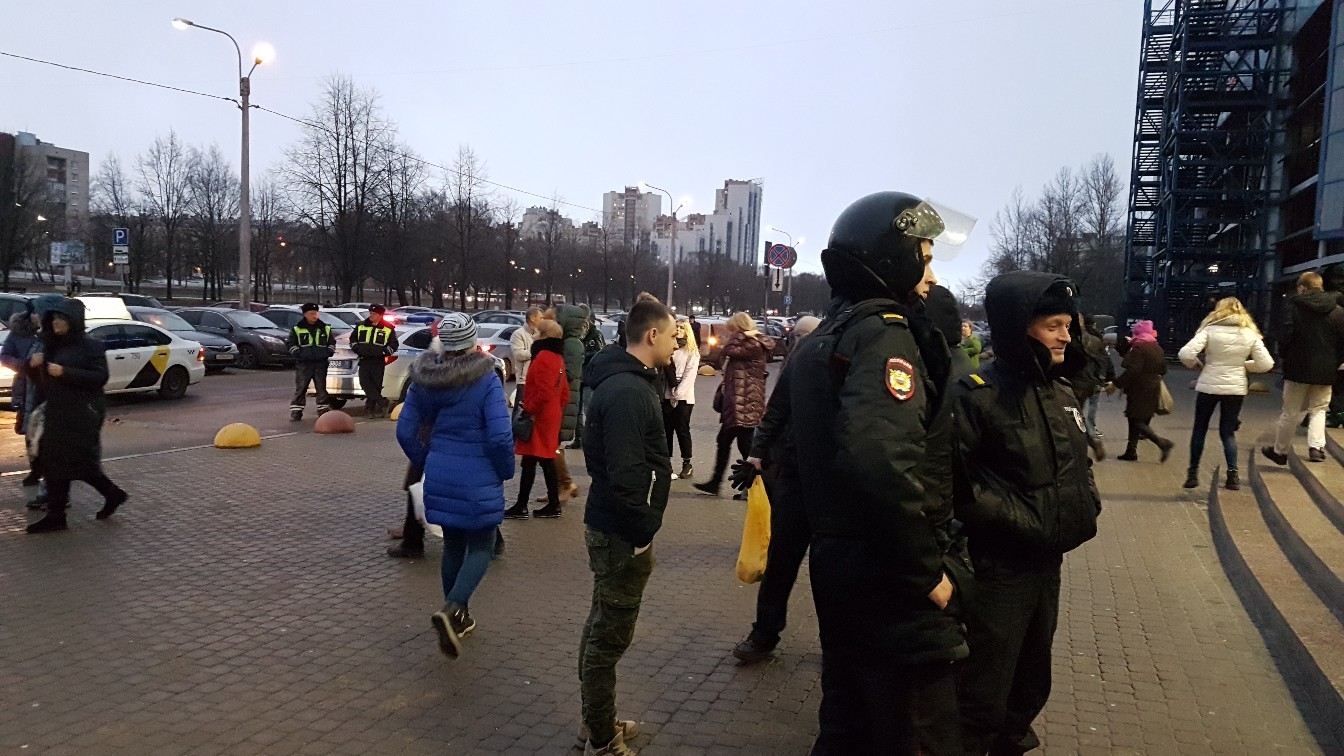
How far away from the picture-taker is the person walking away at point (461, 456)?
4934 millimetres

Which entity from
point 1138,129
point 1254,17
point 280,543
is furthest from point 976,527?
point 1138,129

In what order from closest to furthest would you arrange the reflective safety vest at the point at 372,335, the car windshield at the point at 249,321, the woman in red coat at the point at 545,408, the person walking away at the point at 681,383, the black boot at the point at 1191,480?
the woman in red coat at the point at 545,408, the black boot at the point at 1191,480, the person walking away at the point at 681,383, the reflective safety vest at the point at 372,335, the car windshield at the point at 249,321

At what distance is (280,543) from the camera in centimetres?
719

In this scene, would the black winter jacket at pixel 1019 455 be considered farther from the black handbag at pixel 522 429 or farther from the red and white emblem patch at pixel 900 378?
the black handbag at pixel 522 429

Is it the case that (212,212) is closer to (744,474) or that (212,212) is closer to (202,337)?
(202,337)

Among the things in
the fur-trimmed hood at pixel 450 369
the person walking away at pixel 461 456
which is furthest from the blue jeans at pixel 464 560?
the fur-trimmed hood at pixel 450 369

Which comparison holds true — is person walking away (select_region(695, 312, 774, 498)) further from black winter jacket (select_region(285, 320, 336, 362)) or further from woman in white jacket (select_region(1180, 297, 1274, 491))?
black winter jacket (select_region(285, 320, 336, 362))

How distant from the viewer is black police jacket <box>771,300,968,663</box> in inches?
90.1

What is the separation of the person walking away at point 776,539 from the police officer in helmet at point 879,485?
199 centimetres

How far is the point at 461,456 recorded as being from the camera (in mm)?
4980

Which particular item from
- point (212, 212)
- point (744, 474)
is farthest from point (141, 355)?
point (212, 212)

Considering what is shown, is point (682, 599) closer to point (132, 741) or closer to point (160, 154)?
point (132, 741)

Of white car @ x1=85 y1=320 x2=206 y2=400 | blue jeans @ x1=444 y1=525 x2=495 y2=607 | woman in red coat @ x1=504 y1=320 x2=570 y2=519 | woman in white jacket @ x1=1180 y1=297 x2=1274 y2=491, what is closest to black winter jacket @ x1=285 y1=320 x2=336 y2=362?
white car @ x1=85 y1=320 x2=206 y2=400

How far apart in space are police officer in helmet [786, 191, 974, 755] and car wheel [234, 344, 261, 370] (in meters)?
24.7
